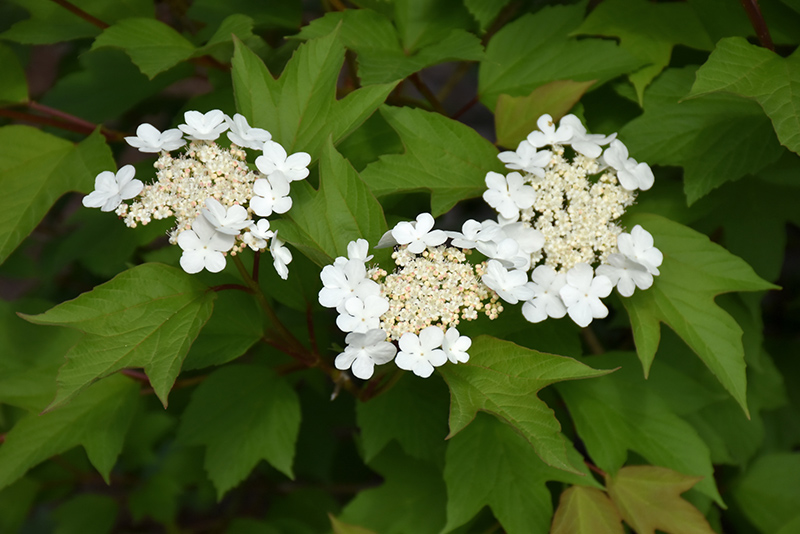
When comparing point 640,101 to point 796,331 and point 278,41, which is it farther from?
point 796,331

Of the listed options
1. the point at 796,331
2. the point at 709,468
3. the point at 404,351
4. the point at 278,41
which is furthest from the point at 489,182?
the point at 796,331

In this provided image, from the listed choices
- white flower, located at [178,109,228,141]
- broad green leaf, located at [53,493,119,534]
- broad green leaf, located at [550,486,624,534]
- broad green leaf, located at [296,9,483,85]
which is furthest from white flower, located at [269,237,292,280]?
broad green leaf, located at [53,493,119,534]

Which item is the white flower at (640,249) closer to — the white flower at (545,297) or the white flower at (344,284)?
the white flower at (545,297)

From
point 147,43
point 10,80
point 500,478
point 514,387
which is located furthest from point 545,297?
point 10,80

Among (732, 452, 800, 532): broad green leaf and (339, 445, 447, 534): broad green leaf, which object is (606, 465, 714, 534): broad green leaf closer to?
(339, 445, 447, 534): broad green leaf

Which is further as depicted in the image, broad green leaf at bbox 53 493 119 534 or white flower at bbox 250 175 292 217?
broad green leaf at bbox 53 493 119 534

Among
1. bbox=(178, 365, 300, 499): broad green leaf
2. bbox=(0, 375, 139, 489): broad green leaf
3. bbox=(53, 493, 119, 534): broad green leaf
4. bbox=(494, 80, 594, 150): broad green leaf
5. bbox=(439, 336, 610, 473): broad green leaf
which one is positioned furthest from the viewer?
bbox=(53, 493, 119, 534): broad green leaf
